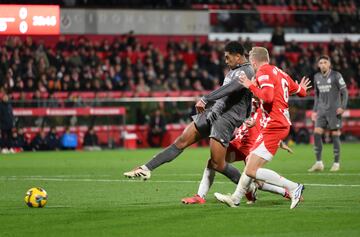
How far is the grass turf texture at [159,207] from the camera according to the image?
32.8 feet

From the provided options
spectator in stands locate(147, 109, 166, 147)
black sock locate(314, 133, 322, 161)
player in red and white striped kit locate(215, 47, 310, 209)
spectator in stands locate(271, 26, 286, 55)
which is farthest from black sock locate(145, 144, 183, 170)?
spectator in stands locate(271, 26, 286, 55)

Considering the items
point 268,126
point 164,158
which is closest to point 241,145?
point 164,158

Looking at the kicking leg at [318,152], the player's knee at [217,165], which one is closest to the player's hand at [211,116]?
the player's knee at [217,165]

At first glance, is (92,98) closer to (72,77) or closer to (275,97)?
(72,77)

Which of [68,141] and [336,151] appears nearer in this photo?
[336,151]

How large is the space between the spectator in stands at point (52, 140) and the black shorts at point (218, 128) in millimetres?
18522

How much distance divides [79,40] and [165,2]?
6.40m

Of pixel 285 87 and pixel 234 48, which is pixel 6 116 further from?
pixel 285 87

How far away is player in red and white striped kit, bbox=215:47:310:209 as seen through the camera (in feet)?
39.0

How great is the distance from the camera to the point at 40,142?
30.9 meters

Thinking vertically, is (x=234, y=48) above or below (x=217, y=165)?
above

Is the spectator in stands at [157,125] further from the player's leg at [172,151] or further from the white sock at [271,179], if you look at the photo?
the white sock at [271,179]

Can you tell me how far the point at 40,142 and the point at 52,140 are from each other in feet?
1.44

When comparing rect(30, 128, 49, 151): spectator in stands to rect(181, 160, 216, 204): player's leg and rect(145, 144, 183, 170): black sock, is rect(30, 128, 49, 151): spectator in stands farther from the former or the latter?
rect(181, 160, 216, 204): player's leg
